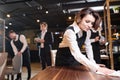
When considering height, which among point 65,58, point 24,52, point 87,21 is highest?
point 87,21

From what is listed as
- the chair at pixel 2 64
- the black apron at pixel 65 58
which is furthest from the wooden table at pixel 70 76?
the chair at pixel 2 64

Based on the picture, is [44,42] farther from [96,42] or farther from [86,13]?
[86,13]

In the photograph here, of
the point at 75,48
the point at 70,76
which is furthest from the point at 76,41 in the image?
the point at 70,76

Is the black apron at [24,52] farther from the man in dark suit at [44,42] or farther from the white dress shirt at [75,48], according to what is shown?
the white dress shirt at [75,48]

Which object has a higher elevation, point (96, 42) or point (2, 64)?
point (96, 42)

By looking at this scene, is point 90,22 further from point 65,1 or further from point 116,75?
point 65,1

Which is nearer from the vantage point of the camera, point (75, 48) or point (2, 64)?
point (75, 48)

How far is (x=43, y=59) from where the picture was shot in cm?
492

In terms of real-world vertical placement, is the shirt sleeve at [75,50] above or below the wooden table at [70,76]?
above

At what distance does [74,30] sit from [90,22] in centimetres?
17

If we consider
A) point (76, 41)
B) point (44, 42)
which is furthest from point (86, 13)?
point (44, 42)

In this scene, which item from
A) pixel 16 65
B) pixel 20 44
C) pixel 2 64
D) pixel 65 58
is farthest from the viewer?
pixel 20 44

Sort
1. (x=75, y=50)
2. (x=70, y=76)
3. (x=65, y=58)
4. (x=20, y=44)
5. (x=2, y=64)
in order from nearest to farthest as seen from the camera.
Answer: (x=70, y=76), (x=75, y=50), (x=65, y=58), (x=2, y=64), (x=20, y=44)

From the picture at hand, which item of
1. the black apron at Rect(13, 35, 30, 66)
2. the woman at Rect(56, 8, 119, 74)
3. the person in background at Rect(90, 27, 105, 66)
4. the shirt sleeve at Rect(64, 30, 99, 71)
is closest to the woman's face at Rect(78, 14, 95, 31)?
the woman at Rect(56, 8, 119, 74)
